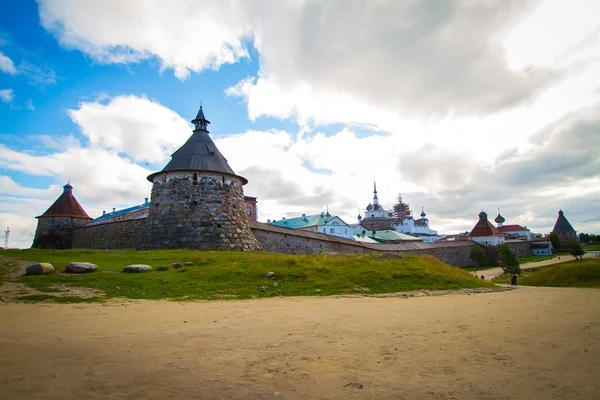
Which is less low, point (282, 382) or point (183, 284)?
point (183, 284)

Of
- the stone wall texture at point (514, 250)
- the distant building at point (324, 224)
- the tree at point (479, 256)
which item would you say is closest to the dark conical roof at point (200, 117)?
the distant building at point (324, 224)

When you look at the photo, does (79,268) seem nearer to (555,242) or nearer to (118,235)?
(118,235)

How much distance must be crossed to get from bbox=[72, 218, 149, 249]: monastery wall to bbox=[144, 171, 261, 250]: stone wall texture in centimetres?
168

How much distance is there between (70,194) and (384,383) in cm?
4335

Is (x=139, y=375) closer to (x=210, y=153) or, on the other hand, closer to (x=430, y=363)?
(x=430, y=363)

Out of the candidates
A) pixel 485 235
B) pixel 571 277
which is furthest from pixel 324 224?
pixel 571 277

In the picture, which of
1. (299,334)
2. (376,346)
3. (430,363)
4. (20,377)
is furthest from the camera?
(299,334)

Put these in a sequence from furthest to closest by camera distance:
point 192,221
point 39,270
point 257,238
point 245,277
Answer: point 257,238
point 192,221
point 245,277
point 39,270

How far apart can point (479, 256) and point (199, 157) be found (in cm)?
4625

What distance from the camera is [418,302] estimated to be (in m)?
9.98

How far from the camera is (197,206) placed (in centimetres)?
2289

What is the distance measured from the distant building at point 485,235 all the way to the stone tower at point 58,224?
198 feet

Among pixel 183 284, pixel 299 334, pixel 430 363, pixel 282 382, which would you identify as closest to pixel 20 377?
pixel 282 382

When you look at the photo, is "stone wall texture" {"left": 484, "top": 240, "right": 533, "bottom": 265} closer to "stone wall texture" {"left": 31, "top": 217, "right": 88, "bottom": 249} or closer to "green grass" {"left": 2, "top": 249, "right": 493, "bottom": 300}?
"green grass" {"left": 2, "top": 249, "right": 493, "bottom": 300}
